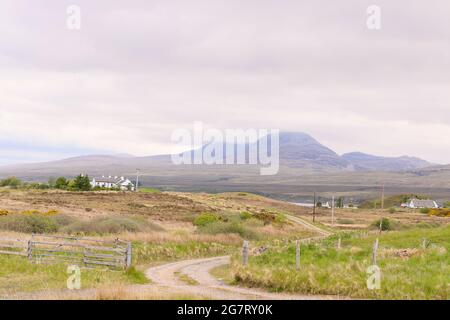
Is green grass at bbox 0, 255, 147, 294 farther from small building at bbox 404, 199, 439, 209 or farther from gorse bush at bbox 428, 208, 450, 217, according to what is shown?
small building at bbox 404, 199, 439, 209

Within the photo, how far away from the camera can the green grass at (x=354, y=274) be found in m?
22.9

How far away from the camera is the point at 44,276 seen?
28359 millimetres

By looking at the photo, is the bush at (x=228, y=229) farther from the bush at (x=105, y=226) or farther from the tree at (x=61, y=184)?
the tree at (x=61, y=184)

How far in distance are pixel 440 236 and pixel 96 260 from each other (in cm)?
2341

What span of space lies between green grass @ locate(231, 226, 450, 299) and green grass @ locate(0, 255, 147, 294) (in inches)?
221

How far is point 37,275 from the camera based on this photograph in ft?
94.5

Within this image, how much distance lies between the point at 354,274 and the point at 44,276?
14638 millimetres

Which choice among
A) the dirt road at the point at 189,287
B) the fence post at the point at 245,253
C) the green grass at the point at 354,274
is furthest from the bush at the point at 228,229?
the fence post at the point at 245,253

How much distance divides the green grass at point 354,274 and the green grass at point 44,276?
5.62 meters

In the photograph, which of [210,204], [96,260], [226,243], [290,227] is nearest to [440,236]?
[226,243]

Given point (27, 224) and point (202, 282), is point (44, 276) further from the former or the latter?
point (27, 224)

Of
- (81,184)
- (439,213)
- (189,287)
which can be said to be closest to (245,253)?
(189,287)
